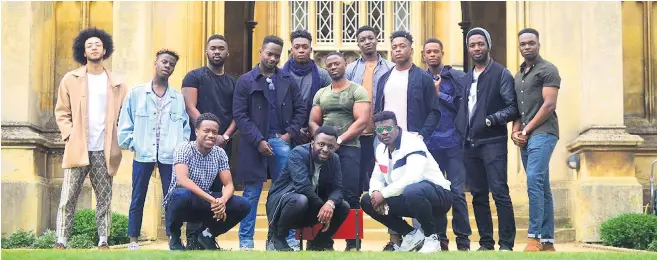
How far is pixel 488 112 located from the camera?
10.0 metres

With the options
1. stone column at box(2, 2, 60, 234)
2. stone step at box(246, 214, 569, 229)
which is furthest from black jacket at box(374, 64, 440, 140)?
stone column at box(2, 2, 60, 234)

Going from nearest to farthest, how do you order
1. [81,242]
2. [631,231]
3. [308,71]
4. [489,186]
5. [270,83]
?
[489,186]
[270,83]
[308,71]
[81,242]
[631,231]

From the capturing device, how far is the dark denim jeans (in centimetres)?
947

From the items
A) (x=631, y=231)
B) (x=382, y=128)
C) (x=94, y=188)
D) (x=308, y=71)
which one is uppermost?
(x=308, y=71)

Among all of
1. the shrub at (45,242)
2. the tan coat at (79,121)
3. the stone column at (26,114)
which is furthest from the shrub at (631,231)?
the stone column at (26,114)

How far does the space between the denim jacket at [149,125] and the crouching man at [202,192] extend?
425mm

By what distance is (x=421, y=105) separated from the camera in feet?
33.6

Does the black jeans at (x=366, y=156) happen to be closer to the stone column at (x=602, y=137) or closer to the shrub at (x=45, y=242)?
the shrub at (x=45, y=242)

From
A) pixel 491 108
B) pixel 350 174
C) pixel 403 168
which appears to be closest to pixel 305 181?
pixel 350 174

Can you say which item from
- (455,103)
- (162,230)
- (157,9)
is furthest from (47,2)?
(455,103)

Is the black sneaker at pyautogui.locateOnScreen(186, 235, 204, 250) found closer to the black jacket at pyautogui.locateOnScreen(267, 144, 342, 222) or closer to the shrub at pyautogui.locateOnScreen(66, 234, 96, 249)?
the black jacket at pyautogui.locateOnScreen(267, 144, 342, 222)

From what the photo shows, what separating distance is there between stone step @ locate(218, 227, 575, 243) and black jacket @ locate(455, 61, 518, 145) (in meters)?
3.12

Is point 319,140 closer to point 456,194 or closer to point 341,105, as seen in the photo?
point 341,105

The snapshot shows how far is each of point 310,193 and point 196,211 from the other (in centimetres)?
96
